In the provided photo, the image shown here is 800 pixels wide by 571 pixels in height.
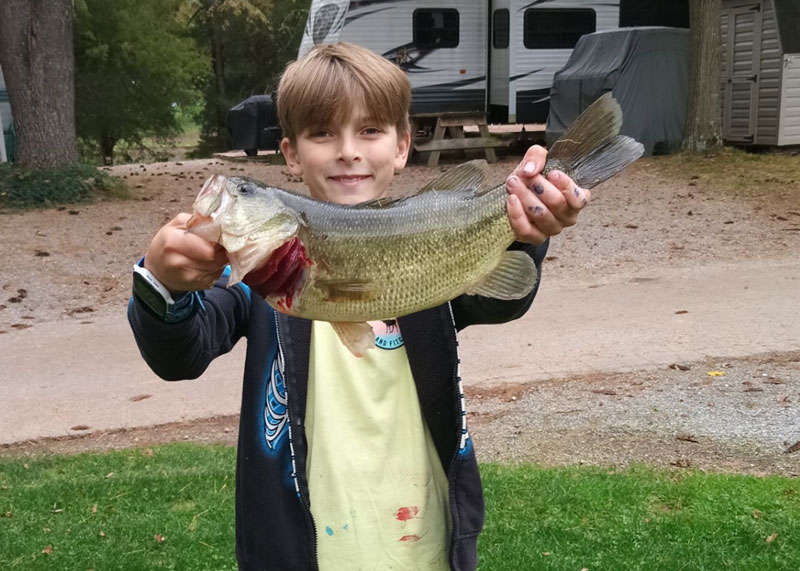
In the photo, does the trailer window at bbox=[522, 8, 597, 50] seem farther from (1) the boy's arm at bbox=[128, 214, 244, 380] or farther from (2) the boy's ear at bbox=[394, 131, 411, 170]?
(1) the boy's arm at bbox=[128, 214, 244, 380]

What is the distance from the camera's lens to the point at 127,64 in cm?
2655

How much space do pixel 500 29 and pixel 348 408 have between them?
18.4 m

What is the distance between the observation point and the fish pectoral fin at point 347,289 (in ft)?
5.83

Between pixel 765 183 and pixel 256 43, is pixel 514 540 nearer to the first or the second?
pixel 765 183

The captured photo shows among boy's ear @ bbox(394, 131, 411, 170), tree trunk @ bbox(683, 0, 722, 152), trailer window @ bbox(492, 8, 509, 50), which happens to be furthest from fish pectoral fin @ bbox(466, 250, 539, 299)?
trailer window @ bbox(492, 8, 509, 50)

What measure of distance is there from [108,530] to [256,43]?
34.0 m

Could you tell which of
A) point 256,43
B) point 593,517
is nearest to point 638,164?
point 593,517

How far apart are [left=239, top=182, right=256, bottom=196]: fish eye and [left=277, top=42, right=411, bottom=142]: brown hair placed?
2.03 feet

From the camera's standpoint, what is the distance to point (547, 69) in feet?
63.8

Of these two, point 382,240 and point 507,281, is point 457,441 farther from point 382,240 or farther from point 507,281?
point 382,240

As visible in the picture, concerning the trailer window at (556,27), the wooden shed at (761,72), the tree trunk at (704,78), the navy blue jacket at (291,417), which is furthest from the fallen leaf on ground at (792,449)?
the trailer window at (556,27)

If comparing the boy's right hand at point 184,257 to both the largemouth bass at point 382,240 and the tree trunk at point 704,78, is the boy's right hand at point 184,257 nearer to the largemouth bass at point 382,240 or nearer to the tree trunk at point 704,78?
the largemouth bass at point 382,240

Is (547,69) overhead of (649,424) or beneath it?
overhead

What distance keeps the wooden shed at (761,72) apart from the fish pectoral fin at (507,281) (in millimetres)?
16671
